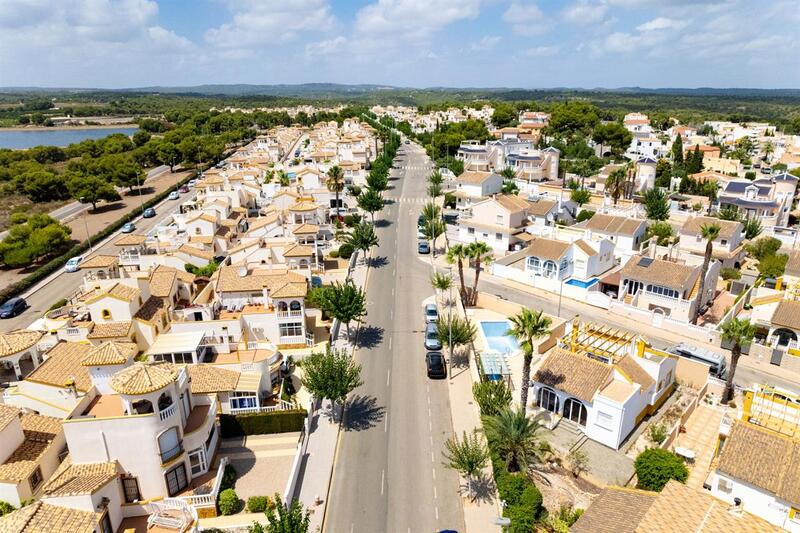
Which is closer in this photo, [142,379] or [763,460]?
[763,460]

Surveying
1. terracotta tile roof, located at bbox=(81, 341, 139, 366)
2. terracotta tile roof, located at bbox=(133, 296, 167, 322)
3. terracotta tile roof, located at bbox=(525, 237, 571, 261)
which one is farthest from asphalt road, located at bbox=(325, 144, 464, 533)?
terracotta tile roof, located at bbox=(133, 296, 167, 322)

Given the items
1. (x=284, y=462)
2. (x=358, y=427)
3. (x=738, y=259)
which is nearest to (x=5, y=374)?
(x=284, y=462)

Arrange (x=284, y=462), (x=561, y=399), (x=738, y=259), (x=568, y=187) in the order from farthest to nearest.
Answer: (x=568, y=187) < (x=738, y=259) < (x=561, y=399) < (x=284, y=462)

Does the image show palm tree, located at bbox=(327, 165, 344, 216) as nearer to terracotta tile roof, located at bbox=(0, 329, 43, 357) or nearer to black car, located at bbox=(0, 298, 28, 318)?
black car, located at bbox=(0, 298, 28, 318)

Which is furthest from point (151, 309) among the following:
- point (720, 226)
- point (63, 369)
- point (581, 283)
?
point (720, 226)

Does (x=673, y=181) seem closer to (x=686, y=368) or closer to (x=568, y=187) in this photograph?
(x=568, y=187)

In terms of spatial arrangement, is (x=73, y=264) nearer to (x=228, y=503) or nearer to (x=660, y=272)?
(x=228, y=503)
